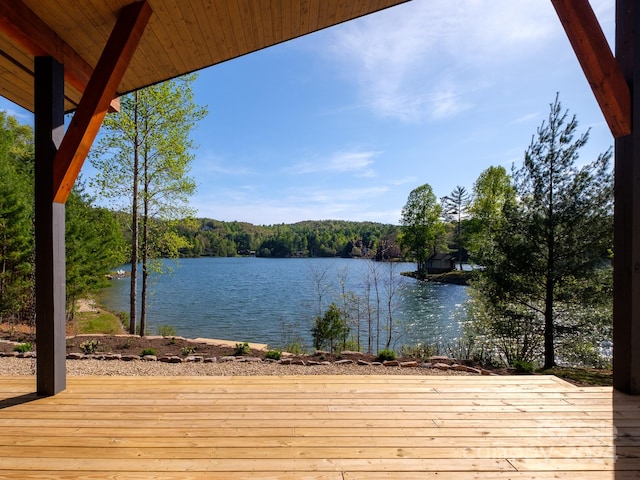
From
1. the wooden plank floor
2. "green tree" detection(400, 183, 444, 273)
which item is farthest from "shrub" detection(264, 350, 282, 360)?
"green tree" detection(400, 183, 444, 273)

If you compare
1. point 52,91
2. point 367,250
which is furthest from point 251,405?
point 367,250

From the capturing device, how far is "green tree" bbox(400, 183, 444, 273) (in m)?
23.0

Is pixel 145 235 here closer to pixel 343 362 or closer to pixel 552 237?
pixel 343 362

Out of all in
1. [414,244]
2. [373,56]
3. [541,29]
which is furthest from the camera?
[414,244]

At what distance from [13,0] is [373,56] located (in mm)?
5325

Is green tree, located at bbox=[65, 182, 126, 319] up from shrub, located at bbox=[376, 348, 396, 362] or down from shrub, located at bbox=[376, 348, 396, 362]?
up

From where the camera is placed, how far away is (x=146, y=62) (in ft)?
9.44

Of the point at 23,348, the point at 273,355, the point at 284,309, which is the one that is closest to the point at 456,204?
the point at 284,309

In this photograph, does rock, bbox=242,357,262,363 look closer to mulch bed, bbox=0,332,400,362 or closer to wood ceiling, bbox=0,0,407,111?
mulch bed, bbox=0,332,400,362

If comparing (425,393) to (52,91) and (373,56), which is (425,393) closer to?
(52,91)

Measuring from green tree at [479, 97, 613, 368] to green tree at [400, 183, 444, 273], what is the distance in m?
16.6

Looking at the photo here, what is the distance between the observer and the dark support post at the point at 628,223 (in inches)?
89.5

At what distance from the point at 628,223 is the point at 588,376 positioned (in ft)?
11.8

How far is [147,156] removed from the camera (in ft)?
23.6
